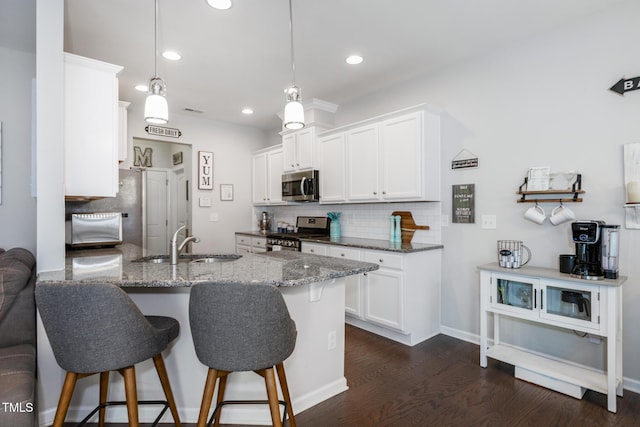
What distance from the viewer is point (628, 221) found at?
2355mm

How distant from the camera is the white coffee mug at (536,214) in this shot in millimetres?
2719

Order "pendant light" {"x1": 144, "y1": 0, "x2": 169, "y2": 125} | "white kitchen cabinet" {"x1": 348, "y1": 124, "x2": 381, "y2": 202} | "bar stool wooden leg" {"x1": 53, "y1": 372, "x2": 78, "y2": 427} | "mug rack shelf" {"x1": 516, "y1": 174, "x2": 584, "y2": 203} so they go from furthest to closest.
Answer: "white kitchen cabinet" {"x1": 348, "y1": 124, "x2": 381, "y2": 202} < "mug rack shelf" {"x1": 516, "y1": 174, "x2": 584, "y2": 203} < "pendant light" {"x1": 144, "y1": 0, "x2": 169, "y2": 125} < "bar stool wooden leg" {"x1": 53, "y1": 372, "x2": 78, "y2": 427}

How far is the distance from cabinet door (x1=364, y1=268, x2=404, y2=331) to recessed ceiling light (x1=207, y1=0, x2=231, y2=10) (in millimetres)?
2553

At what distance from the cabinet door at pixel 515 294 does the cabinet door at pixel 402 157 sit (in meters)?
1.06

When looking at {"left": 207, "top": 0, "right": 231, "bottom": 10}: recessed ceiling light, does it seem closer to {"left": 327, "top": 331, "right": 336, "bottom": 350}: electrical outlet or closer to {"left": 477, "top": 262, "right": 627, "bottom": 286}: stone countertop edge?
{"left": 327, "top": 331, "right": 336, "bottom": 350}: electrical outlet

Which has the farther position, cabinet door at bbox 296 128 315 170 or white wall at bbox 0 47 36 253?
cabinet door at bbox 296 128 315 170

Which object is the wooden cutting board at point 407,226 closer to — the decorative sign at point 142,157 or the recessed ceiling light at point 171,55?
the recessed ceiling light at point 171,55

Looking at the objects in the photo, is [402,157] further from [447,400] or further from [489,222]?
[447,400]

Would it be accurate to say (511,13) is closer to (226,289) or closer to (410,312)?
(410,312)

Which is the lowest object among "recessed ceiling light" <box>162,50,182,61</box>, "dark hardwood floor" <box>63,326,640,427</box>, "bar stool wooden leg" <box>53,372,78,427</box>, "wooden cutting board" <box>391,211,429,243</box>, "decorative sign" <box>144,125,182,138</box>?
"dark hardwood floor" <box>63,326,640,427</box>

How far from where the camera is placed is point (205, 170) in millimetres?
5309

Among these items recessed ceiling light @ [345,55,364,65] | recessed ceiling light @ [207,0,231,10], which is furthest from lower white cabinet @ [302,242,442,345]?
recessed ceiling light @ [207,0,231,10]

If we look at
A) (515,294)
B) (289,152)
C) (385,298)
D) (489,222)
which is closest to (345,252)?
(385,298)

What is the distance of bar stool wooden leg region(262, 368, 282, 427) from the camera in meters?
1.47
